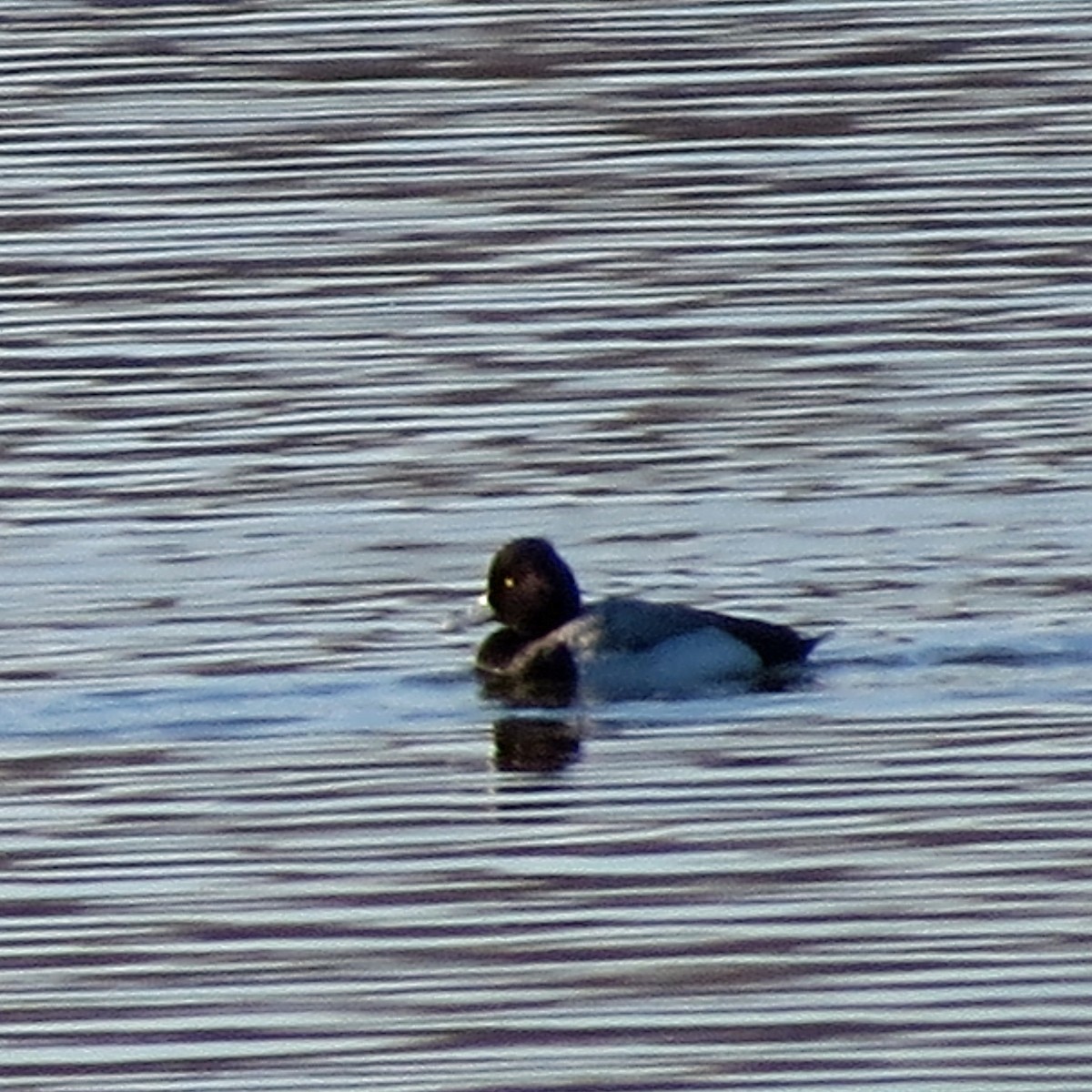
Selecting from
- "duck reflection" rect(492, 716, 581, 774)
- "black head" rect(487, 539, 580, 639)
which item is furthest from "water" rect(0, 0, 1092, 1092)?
"black head" rect(487, 539, 580, 639)

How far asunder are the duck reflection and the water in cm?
3

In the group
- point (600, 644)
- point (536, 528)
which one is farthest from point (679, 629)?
point (536, 528)

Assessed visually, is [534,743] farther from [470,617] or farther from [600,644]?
[470,617]

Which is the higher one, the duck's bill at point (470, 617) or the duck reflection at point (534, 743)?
the duck's bill at point (470, 617)

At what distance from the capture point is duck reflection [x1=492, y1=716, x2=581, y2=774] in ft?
46.2

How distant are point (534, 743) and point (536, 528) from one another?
8.03 feet

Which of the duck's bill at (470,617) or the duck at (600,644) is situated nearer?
the duck at (600,644)

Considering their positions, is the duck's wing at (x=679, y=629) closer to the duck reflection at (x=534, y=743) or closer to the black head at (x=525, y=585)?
the black head at (x=525, y=585)

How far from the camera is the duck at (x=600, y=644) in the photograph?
1500cm

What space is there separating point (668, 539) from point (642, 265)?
4.33 meters

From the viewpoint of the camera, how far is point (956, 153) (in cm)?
2283

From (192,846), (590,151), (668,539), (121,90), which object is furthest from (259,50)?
(192,846)

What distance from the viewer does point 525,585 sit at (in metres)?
15.7

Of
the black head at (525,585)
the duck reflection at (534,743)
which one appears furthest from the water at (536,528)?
the black head at (525,585)
